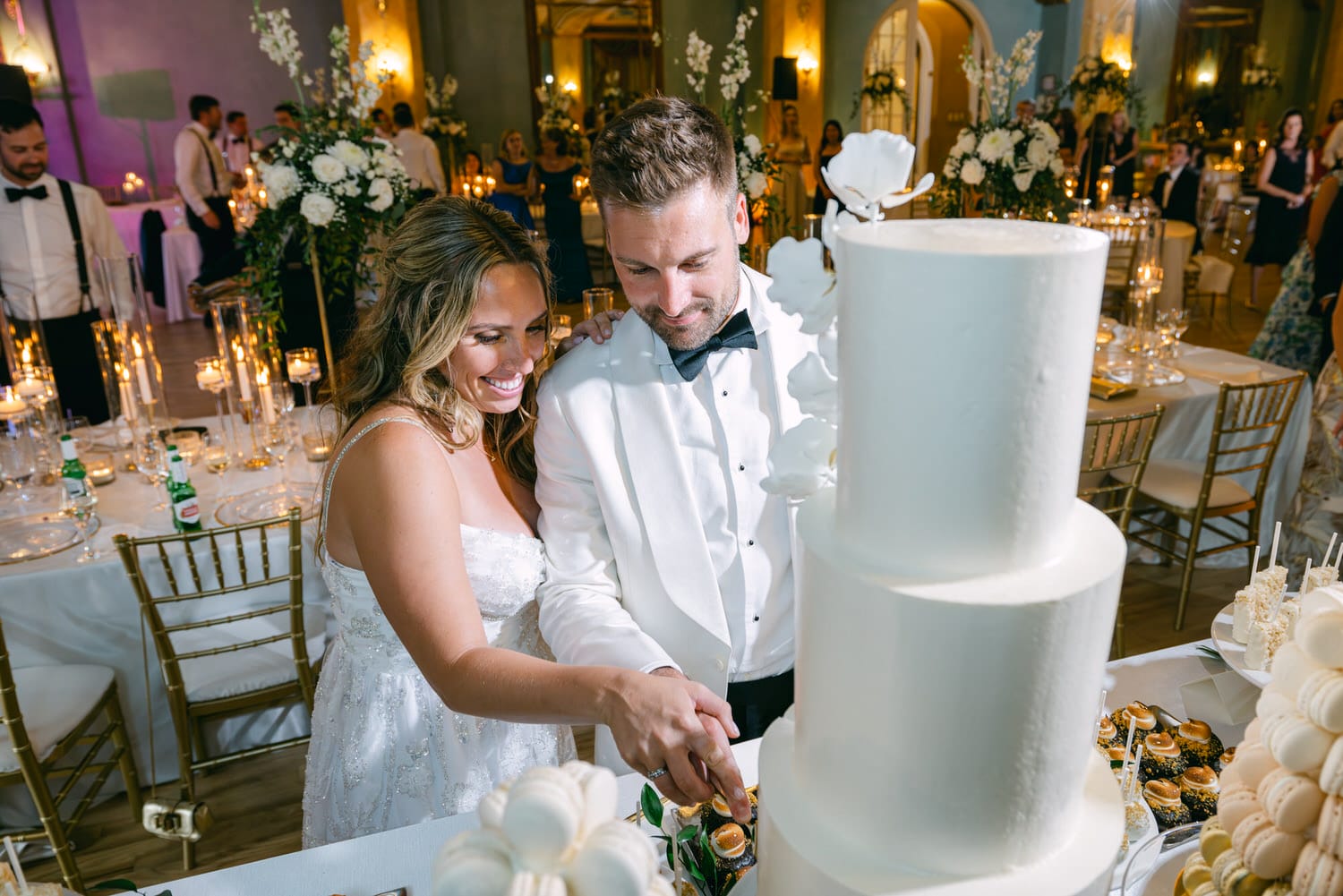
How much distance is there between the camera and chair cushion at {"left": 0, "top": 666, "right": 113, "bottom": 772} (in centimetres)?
266

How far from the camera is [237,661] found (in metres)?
3.12

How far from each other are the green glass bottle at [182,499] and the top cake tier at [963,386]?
8.81ft

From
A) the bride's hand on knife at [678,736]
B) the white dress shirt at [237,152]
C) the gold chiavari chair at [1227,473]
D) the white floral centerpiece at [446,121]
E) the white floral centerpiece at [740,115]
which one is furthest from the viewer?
the white floral centerpiece at [446,121]

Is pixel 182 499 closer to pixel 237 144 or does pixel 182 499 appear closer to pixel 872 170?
pixel 872 170

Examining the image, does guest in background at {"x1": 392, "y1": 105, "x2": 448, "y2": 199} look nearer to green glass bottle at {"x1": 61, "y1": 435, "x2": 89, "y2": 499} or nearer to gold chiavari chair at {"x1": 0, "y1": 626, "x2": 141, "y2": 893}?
green glass bottle at {"x1": 61, "y1": 435, "x2": 89, "y2": 499}

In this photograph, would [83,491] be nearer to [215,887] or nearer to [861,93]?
[215,887]

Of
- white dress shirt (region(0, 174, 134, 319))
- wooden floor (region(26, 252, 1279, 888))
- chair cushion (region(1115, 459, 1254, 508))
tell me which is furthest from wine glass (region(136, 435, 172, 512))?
chair cushion (region(1115, 459, 1254, 508))

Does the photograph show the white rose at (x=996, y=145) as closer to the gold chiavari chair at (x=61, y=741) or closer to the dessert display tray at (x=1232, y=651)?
the dessert display tray at (x=1232, y=651)

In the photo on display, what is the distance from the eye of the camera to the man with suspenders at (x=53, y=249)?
492 cm

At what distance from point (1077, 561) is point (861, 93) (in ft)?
42.9

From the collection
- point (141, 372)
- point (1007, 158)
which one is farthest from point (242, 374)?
point (1007, 158)

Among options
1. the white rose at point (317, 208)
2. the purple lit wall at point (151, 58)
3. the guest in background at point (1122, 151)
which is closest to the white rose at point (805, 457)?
the white rose at point (317, 208)

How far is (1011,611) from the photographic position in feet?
2.35

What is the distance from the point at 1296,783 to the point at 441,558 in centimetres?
133
